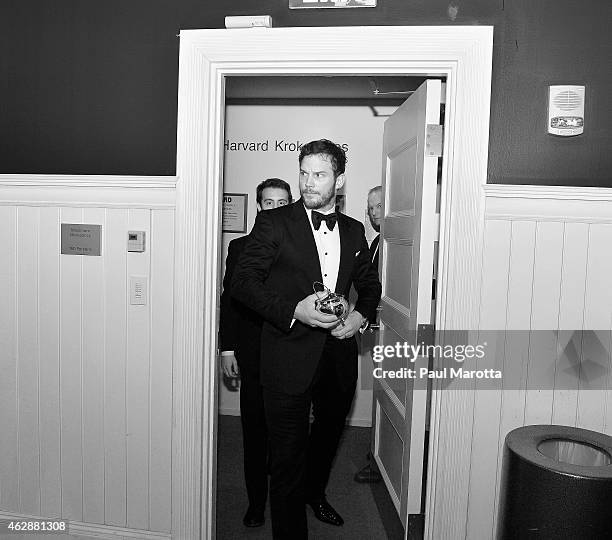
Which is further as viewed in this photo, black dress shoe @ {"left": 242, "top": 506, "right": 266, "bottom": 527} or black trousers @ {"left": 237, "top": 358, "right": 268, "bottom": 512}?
black dress shoe @ {"left": 242, "top": 506, "right": 266, "bottom": 527}

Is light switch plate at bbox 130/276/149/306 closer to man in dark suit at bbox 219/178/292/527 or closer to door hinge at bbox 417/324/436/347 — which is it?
man in dark suit at bbox 219/178/292/527

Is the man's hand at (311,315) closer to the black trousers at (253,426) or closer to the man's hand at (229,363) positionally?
the black trousers at (253,426)

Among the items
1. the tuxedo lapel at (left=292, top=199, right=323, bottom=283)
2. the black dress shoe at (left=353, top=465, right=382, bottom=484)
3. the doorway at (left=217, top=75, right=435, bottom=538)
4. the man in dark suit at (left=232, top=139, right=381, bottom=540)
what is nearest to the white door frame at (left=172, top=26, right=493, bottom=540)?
the man in dark suit at (left=232, top=139, right=381, bottom=540)

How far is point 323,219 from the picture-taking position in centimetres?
261

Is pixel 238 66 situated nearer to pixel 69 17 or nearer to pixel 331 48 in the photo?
pixel 331 48

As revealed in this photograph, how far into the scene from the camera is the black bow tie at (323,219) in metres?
2.61

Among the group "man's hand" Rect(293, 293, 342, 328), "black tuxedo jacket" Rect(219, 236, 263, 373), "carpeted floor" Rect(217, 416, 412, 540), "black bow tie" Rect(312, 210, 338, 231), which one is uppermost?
"black bow tie" Rect(312, 210, 338, 231)

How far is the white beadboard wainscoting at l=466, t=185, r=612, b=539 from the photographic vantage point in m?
2.32

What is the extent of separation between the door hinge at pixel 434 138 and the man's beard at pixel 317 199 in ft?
1.46

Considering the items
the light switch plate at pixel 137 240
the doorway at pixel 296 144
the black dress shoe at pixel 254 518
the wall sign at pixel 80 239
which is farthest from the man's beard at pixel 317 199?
the doorway at pixel 296 144

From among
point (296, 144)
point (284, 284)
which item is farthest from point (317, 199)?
point (296, 144)

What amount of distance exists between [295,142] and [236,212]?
69cm

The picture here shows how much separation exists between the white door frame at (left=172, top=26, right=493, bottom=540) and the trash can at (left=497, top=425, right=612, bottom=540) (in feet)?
1.07

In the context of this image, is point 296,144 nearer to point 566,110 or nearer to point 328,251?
point 328,251
